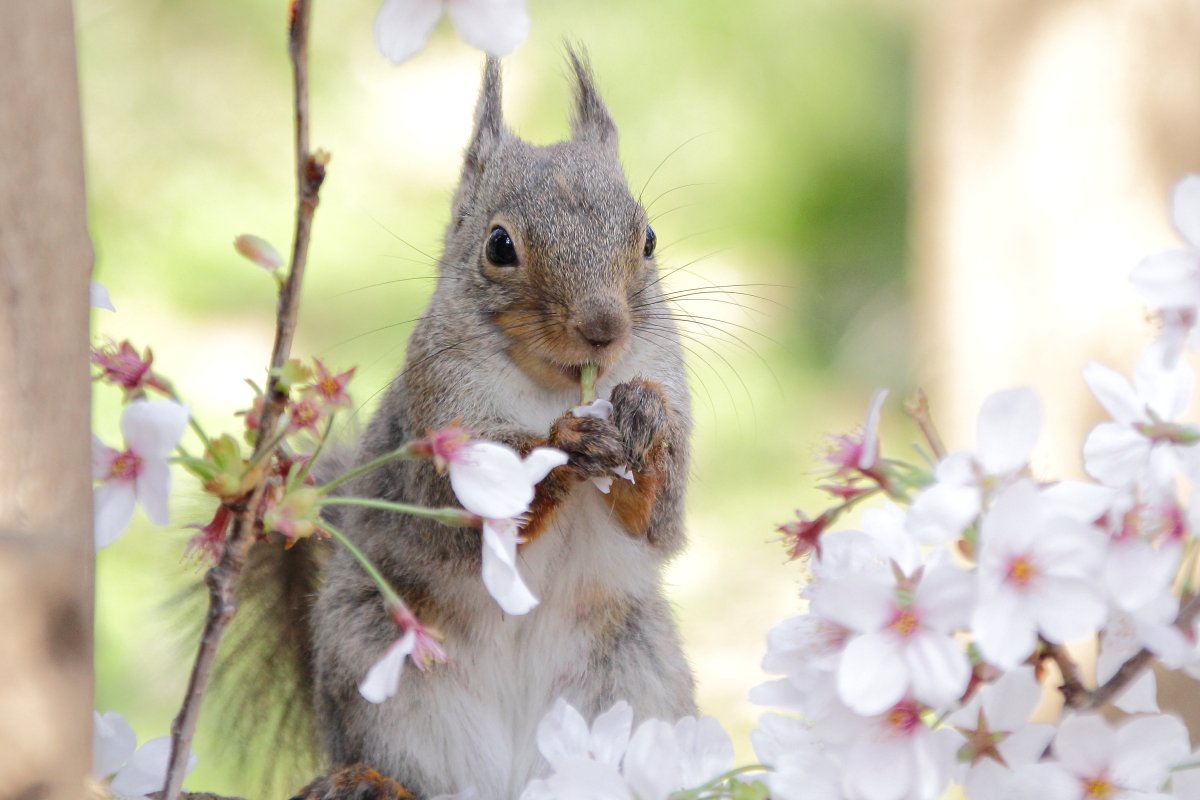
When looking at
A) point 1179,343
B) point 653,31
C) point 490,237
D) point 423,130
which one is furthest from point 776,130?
point 1179,343

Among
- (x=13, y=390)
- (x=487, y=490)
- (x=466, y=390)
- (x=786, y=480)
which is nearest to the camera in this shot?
(x=13, y=390)

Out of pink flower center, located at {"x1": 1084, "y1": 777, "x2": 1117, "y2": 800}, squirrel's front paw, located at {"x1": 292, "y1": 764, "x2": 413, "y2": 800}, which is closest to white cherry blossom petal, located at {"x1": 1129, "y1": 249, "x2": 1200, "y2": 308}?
pink flower center, located at {"x1": 1084, "y1": 777, "x2": 1117, "y2": 800}

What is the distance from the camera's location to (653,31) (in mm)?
3230

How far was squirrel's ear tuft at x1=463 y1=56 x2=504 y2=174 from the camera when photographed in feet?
4.57

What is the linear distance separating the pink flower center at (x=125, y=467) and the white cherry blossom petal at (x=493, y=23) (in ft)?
0.84

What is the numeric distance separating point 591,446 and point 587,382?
0.29ft

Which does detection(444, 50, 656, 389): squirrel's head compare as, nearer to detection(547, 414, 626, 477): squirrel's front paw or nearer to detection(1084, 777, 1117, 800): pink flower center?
detection(547, 414, 626, 477): squirrel's front paw

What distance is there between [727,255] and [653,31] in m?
0.54

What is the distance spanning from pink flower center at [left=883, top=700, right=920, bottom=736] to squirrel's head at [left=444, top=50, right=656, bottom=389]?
0.52 m

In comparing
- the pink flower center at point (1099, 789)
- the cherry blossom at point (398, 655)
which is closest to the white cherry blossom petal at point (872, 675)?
→ the pink flower center at point (1099, 789)

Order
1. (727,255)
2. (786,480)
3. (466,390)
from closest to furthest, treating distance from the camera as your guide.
A: 1. (466,390)
2. (786,480)
3. (727,255)

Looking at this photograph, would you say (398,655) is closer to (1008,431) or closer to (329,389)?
(329,389)

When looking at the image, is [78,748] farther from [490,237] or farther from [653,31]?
[653,31]

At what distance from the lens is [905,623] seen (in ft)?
2.06
